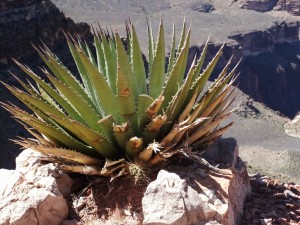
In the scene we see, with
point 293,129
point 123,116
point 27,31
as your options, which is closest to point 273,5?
point 293,129

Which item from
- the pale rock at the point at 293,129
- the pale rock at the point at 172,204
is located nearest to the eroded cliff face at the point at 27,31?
the pale rock at the point at 293,129

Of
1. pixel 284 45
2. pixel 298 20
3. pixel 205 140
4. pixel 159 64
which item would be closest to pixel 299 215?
pixel 205 140

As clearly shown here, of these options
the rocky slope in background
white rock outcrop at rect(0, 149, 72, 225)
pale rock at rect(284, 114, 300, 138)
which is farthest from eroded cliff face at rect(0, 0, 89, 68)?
white rock outcrop at rect(0, 149, 72, 225)

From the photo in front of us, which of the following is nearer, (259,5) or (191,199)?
(191,199)

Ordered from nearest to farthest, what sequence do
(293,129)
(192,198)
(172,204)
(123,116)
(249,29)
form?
(172,204) < (192,198) < (123,116) < (293,129) < (249,29)

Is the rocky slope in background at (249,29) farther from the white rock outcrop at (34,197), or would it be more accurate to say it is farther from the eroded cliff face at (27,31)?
the white rock outcrop at (34,197)

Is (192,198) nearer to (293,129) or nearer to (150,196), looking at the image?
(150,196)

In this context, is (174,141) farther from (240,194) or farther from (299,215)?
(299,215)
